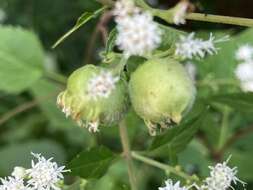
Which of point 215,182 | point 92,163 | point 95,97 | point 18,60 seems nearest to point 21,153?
point 18,60

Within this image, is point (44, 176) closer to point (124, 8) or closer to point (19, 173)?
point (19, 173)

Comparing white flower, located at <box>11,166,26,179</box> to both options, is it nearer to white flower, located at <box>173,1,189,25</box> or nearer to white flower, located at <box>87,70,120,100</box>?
white flower, located at <box>87,70,120,100</box>

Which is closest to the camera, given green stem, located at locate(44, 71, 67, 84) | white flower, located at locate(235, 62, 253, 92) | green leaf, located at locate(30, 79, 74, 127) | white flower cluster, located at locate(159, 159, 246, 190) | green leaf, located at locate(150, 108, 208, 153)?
white flower cluster, located at locate(159, 159, 246, 190)

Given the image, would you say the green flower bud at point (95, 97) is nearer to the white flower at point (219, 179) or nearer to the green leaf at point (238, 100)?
the white flower at point (219, 179)

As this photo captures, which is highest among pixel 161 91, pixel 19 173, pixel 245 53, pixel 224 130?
pixel 245 53

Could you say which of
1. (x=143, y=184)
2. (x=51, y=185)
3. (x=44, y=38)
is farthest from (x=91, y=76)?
(x=44, y=38)

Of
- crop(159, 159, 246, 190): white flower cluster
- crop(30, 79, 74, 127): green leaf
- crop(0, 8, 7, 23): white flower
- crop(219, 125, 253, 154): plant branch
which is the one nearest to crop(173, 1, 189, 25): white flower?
crop(159, 159, 246, 190): white flower cluster

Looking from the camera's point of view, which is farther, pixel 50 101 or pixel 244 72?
pixel 50 101
